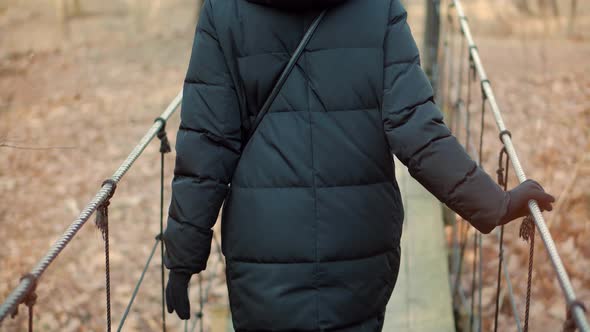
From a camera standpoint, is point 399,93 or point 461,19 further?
point 461,19

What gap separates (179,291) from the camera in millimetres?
2090

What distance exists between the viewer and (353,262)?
6.45ft

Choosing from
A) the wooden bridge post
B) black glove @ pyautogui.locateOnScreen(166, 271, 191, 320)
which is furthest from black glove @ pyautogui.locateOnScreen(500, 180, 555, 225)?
the wooden bridge post

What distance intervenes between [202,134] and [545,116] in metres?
5.00

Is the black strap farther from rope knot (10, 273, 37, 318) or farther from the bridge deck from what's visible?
the bridge deck

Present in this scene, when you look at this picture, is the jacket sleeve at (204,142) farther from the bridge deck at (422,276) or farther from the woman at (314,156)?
the bridge deck at (422,276)

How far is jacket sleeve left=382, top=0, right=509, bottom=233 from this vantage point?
188 centimetres

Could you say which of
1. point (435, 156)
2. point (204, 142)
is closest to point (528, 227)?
point (435, 156)

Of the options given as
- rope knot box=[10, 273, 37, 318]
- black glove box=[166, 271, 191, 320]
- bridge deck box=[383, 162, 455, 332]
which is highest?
rope knot box=[10, 273, 37, 318]

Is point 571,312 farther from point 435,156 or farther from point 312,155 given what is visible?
point 312,155

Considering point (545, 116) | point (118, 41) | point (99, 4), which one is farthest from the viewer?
point (99, 4)

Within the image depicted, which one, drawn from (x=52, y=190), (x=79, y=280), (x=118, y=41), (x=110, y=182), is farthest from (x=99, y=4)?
(x=110, y=182)

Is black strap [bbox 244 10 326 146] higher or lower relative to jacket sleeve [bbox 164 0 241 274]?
higher

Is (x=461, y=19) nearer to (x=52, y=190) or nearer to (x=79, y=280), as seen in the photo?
(x=79, y=280)
